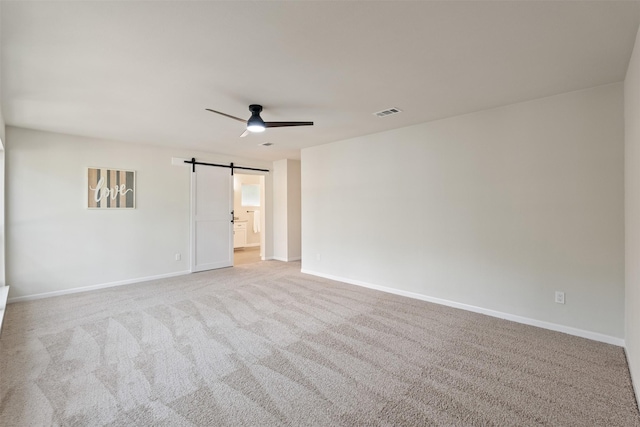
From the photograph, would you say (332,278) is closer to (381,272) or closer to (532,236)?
(381,272)

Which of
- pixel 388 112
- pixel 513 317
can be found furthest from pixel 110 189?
pixel 513 317

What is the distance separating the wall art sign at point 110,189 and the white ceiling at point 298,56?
1163 mm

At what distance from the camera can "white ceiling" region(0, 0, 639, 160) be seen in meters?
1.76

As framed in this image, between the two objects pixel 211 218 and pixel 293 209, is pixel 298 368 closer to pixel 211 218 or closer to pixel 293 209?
pixel 211 218

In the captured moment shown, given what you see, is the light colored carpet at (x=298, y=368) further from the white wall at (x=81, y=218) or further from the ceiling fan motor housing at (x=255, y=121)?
the ceiling fan motor housing at (x=255, y=121)

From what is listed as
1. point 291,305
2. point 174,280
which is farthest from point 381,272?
point 174,280

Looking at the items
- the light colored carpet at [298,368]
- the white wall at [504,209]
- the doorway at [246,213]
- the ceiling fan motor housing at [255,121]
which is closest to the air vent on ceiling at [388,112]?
the white wall at [504,209]

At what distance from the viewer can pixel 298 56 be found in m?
2.27

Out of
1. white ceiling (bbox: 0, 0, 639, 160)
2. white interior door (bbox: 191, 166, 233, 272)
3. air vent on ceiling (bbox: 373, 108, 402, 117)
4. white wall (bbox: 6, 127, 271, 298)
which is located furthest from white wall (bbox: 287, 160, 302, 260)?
air vent on ceiling (bbox: 373, 108, 402, 117)

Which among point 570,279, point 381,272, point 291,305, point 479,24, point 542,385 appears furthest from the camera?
point 381,272

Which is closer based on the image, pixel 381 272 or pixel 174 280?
pixel 381 272

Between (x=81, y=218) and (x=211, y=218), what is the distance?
6.98ft

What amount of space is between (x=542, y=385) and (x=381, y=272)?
8.42 feet

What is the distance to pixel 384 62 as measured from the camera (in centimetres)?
238
